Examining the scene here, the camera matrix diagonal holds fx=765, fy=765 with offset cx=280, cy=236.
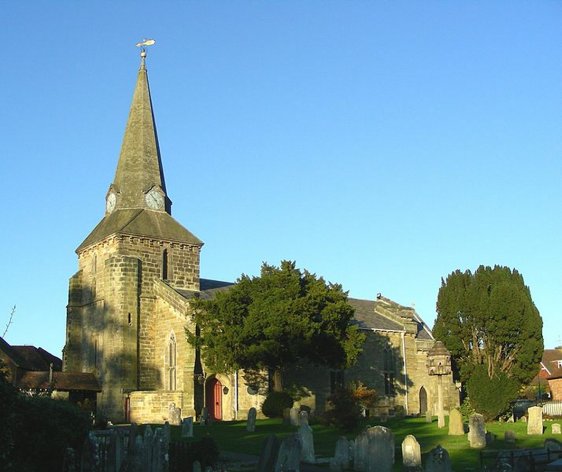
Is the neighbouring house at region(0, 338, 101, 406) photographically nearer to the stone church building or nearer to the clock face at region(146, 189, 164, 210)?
the stone church building

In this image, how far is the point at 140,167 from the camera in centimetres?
4872

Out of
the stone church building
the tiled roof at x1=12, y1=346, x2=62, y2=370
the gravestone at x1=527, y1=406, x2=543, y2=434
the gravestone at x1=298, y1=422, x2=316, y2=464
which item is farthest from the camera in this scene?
the tiled roof at x1=12, y1=346, x2=62, y2=370

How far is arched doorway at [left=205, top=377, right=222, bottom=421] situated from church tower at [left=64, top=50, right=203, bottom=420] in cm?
168

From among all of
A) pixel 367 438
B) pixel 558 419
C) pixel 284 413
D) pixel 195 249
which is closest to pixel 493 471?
pixel 367 438

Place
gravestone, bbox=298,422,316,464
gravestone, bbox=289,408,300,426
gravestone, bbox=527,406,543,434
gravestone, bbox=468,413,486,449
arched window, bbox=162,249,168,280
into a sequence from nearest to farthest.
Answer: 1. gravestone, bbox=298,422,316,464
2. gravestone, bbox=468,413,486,449
3. gravestone, bbox=527,406,543,434
4. gravestone, bbox=289,408,300,426
5. arched window, bbox=162,249,168,280

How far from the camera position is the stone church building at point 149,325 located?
42469mm

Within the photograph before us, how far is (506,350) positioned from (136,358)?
26.4 meters

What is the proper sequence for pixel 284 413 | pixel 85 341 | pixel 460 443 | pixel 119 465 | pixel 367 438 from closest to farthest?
pixel 119 465, pixel 367 438, pixel 460 443, pixel 284 413, pixel 85 341

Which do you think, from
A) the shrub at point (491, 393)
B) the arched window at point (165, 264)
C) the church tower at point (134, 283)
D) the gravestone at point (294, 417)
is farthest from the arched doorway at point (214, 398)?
the shrub at point (491, 393)

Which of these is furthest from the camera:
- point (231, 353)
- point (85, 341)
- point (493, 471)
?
point (85, 341)

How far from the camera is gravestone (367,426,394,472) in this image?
68.8ft

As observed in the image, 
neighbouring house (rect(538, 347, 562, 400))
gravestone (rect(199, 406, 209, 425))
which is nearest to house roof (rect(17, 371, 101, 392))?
gravestone (rect(199, 406, 209, 425))

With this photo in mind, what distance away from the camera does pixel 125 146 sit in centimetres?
4962

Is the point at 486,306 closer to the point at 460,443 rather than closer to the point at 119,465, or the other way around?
the point at 460,443
